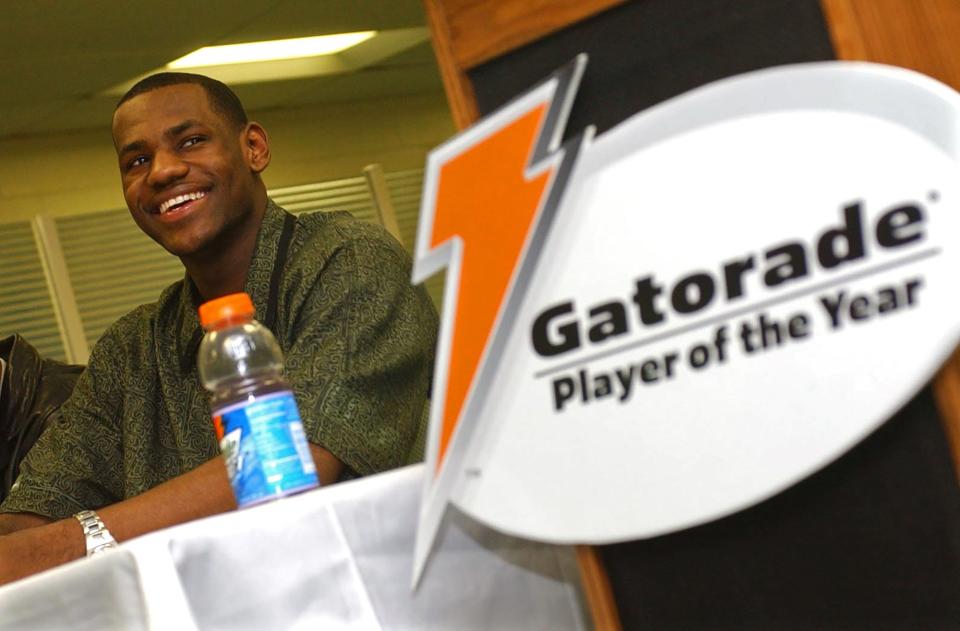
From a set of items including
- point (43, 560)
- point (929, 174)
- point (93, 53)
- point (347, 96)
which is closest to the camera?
point (929, 174)

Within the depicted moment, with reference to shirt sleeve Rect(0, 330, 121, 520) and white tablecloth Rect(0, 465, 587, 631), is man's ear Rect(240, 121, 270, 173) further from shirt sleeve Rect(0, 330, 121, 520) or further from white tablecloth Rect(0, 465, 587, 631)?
white tablecloth Rect(0, 465, 587, 631)

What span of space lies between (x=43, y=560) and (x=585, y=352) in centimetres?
62

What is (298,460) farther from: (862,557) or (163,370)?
(163,370)

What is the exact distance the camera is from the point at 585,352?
0.85 metres

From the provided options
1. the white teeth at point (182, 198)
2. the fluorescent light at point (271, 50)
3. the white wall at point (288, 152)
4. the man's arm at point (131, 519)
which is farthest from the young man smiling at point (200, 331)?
the white wall at point (288, 152)

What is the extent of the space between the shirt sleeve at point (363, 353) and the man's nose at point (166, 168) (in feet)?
0.90

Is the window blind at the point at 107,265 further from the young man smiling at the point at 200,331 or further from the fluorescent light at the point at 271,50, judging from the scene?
the young man smiling at the point at 200,331

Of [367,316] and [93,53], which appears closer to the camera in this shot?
[367,316]

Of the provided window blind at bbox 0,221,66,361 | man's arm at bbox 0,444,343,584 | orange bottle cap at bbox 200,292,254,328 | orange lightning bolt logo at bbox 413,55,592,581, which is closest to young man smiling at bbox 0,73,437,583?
man's arm at bbox 0,444,343,584

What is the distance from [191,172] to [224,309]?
2.33 ft

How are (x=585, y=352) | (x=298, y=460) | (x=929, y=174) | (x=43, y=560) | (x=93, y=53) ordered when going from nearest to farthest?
(x=929, y=174)
(x=585, y=352)
(x=298, y=460)
(x=43, y=560)
(x=93, y=53)

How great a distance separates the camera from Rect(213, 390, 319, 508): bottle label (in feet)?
3.36

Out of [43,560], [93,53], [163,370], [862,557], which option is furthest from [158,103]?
[93,53]

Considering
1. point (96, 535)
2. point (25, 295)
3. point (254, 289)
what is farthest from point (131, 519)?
point (25, 295)
